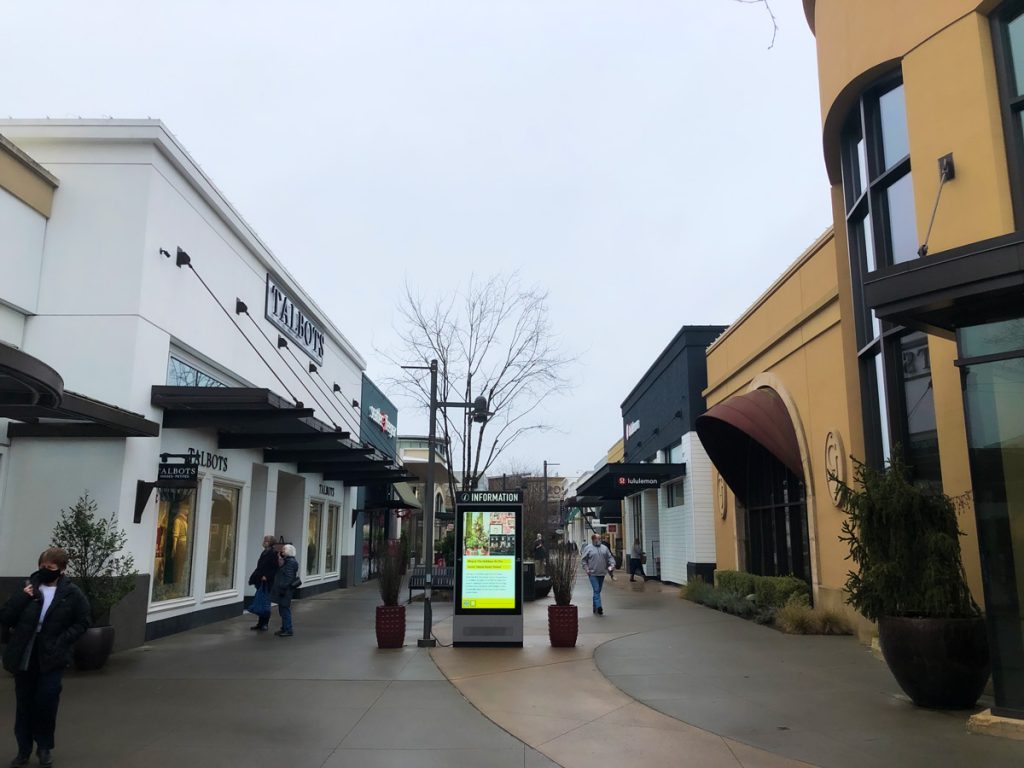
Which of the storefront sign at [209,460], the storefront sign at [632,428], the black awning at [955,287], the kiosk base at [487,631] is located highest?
the storefront sign at [632,428]

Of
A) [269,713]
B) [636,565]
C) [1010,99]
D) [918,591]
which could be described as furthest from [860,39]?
[636,565]

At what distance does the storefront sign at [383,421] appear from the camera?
2904cm

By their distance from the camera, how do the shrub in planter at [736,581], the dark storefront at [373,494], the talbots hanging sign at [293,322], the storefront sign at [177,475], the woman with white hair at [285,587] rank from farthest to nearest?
the dark storefront at [373,494] < the talbots hanging sign at [293,322] < the shrub in planter at [736,581] < the woman with white hair at [285,587] < the storefront sign at [177,475]

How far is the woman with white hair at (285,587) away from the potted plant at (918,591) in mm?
9130

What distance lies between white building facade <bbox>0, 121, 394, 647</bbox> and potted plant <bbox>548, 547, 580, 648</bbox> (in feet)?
15.9

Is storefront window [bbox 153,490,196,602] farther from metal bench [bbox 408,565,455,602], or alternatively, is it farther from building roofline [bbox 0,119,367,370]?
metal bench [bbox 408,565,455,602]

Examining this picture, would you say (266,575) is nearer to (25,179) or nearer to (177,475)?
(177,475)

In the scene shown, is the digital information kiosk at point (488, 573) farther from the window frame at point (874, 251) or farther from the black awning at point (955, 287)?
the black awning at point (955, 287)

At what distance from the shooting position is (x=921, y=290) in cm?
704

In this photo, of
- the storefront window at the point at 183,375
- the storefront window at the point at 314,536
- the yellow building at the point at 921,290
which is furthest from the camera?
the storefront window at the point at 314,536

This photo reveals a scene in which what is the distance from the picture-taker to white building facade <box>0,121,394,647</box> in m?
11.2

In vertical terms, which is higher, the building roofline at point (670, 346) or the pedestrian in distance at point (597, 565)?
the building roofline at point (670, 346)

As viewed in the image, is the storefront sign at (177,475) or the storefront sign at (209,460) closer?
the storefront sign at (177,475)

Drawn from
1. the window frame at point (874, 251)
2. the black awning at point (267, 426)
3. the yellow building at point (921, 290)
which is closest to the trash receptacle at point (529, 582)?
the black awning at point (267, 426)
